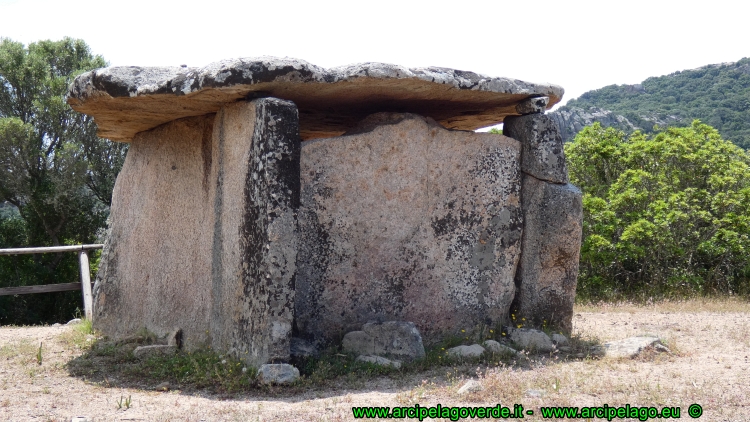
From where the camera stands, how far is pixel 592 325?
834cm

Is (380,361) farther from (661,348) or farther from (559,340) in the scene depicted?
(661,348)

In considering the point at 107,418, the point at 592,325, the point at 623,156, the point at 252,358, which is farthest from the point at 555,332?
the point at 623,156

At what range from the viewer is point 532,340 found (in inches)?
264

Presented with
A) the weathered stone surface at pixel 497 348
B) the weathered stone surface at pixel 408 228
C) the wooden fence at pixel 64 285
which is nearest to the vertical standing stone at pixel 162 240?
the weathered stone surface at pixel 408 228

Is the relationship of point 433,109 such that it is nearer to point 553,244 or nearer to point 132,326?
point 553,244

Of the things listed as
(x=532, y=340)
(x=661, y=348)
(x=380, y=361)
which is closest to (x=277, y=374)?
(x=380, y=361)

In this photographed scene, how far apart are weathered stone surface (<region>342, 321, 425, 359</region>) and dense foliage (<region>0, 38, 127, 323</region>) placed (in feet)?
40.8

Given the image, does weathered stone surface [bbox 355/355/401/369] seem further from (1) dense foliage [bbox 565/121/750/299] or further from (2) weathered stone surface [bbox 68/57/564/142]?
(1) dense foliage [bbox 565/121/750/299]

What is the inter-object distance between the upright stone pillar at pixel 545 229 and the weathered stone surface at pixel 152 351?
3.33 metres

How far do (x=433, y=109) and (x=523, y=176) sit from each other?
1.15 meters

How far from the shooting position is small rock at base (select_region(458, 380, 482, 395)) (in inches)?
195

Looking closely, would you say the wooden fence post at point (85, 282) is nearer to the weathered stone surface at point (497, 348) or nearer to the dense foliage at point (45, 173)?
the weathered stone surface at point (497, 348)

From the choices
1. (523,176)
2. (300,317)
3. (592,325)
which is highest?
(523,176)

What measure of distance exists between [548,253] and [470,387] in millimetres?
2611
